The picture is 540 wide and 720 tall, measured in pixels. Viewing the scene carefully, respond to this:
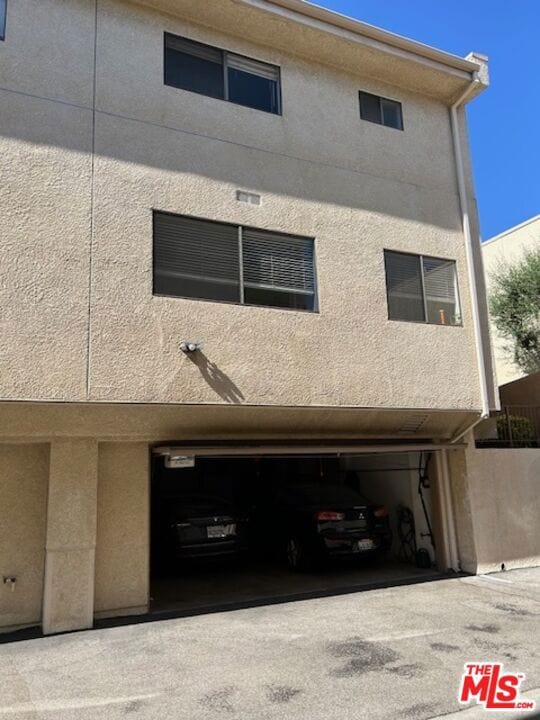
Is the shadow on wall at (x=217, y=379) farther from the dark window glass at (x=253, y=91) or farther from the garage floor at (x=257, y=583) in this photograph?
the dark window glass at (x=253, y=91)

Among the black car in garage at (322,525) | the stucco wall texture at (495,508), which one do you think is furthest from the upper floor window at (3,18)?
the stucco wall texture at (495,508)

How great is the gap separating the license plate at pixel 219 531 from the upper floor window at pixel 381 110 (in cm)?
741

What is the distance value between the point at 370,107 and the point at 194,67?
317 cm

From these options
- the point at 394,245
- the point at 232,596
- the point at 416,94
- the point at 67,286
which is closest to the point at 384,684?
the point at 232,596

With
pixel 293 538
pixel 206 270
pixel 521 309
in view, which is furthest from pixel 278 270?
pixel 521 309

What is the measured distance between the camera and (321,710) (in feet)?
14.8

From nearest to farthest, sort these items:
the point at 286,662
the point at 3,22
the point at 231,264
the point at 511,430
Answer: the point at 286,662 < the point at 3,22 < the point at 231,264 < the point at 511,430

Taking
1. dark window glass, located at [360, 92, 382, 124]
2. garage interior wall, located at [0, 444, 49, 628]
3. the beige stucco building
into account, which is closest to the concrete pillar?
the beige stucco building

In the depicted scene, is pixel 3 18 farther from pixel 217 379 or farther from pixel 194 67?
pixel 217 379

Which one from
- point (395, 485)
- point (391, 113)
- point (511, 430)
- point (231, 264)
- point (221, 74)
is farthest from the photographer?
point (511, 430)

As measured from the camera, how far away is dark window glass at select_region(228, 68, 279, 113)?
8.62m

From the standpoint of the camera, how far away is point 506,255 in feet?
63.1

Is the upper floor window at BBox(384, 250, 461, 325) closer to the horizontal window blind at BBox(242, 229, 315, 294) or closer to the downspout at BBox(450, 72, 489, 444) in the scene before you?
the downspout at BBox(450, 72, 489, 444)

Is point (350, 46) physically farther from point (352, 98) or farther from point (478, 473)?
point (478, 473)
